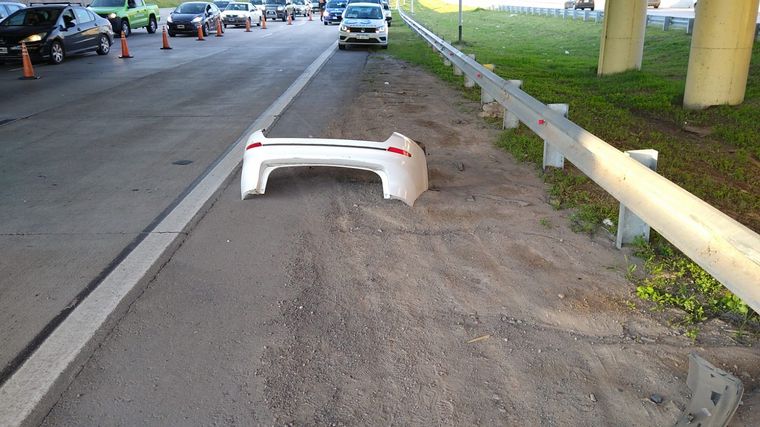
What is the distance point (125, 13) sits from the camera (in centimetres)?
3164

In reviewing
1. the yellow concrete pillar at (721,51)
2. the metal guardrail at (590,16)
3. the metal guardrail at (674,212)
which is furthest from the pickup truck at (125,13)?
the metal guardrail at (674,212)

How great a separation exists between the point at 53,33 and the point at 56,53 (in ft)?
1.99

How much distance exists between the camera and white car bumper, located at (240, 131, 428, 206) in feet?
20.0

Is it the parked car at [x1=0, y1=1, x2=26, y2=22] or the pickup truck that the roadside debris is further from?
the pickup truck

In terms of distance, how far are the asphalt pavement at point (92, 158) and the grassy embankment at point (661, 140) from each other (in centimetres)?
364

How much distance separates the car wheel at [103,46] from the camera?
75.0ft

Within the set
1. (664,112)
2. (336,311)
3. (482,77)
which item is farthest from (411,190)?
(664,112)

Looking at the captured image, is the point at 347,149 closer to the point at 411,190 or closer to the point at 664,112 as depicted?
the point at 411,190

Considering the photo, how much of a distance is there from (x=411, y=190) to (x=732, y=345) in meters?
3.08

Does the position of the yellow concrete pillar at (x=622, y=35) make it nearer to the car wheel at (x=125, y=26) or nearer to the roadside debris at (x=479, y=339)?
the roadside debris at (x=479, y=339)

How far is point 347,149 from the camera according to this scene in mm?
6156

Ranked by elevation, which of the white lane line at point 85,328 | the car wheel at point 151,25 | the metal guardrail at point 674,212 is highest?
the metal guardrail at point 674,212

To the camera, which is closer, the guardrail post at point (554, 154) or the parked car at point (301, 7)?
the guardrail post at point (554, 154)

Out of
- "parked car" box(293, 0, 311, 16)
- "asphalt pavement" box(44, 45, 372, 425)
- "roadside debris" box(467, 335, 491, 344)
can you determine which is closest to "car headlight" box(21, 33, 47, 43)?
"asphalt pavement" box(44, 45, 372, 425)
